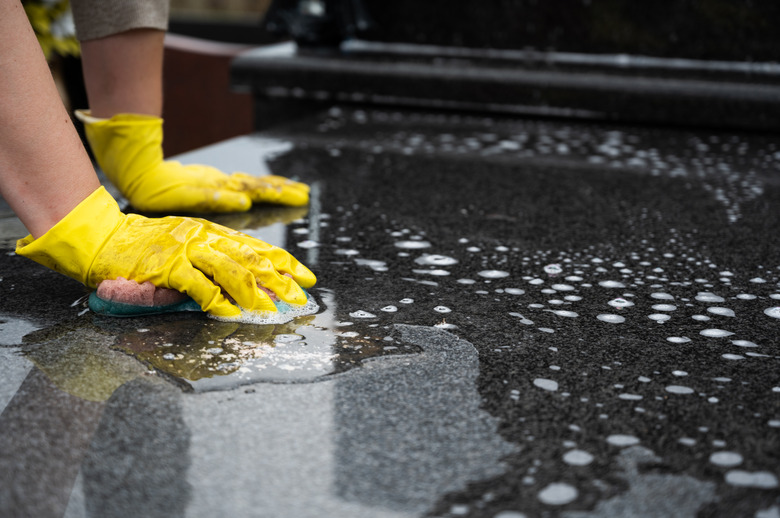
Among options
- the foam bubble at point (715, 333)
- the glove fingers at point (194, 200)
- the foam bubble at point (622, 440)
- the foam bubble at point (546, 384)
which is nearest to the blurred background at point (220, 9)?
the glove fingers at point (194, 200)

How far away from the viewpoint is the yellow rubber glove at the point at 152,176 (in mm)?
1693

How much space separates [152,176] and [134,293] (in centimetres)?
60

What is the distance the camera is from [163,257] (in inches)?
46.7

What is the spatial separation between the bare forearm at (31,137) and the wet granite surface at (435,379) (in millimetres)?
169

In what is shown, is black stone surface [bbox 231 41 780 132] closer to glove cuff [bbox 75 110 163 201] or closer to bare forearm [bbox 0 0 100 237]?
glove cuff [bbox 75 110 163 201]

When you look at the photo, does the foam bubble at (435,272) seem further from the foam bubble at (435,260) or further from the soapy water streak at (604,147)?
the soapy water streak at (604,147)

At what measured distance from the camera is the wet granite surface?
2.63 feet

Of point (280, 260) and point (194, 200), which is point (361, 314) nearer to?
point (280, 260)

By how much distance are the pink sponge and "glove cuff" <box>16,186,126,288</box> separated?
6cm

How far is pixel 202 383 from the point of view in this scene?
0.99 metres

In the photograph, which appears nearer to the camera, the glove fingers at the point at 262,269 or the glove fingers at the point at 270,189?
the glove fingers at the point at 262,269

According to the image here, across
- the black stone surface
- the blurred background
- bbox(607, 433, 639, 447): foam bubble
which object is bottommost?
bbox(607, 433, 639, 447): foam bubble

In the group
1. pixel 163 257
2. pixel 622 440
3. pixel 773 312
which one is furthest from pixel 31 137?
pixel 773 312

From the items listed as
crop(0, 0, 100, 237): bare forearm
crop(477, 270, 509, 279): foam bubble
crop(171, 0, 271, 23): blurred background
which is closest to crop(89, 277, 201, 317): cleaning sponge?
crop(0, 0, 100, 237): bare forearm
